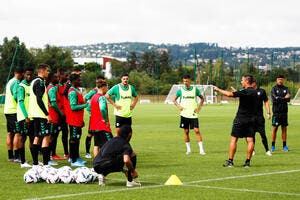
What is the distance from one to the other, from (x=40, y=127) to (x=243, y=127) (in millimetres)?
4541

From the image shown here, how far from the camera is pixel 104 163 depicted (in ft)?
37.4

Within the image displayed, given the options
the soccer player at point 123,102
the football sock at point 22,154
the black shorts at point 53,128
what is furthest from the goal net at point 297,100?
the football sock at point 22,154

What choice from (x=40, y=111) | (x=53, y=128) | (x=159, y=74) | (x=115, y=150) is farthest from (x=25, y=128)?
(x=159, y=74)

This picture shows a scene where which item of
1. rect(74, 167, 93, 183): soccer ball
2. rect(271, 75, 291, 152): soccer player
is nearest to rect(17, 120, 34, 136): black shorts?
rect(74, 167, 93, 183): soccer ball

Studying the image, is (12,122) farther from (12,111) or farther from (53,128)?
(53,128)

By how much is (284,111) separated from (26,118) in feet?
28.1

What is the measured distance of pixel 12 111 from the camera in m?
15.8

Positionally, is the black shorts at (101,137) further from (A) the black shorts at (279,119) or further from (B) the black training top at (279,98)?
(B) the black training top at (279,98)

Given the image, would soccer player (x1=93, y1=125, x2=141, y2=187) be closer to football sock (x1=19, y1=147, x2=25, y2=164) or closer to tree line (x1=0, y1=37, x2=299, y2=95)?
football sock (x1=19, y1=147, x2=25, y2=164)

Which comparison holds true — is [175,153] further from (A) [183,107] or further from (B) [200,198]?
(B) [200,198]

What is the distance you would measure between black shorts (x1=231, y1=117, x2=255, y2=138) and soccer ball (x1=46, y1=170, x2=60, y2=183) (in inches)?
185

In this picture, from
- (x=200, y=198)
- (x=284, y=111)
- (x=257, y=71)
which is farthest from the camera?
(x=257, y=71)

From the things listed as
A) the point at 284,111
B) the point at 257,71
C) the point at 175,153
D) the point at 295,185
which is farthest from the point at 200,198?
the point at 257,71

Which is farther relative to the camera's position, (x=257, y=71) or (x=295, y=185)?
(x=257, y=71)
